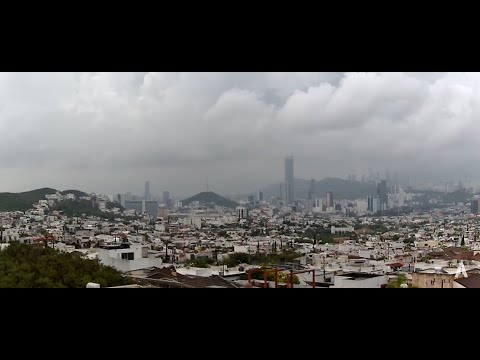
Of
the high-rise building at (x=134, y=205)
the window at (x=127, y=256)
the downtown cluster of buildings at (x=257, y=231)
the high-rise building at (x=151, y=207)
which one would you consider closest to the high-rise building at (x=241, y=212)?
the downtown cluster of buildings at (x=257, y=231)

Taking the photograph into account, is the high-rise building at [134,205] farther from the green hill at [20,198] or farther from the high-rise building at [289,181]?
the high-rise building at [289,181]

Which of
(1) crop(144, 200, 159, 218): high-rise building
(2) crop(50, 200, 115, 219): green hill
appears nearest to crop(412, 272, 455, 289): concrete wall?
(1) crop(144, 200, 159, 218): high-rise building

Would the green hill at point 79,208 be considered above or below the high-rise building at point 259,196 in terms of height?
below

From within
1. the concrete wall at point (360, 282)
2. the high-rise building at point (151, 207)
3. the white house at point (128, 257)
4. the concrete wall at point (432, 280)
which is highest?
the high-rise building at point (151, 207)

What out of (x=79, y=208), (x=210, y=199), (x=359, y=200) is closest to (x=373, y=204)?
(x=359, y=200)
